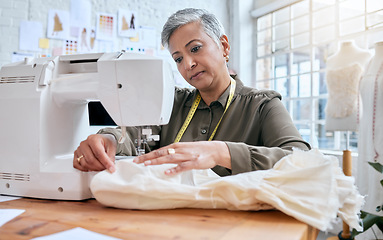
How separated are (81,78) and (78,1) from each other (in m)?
2.56

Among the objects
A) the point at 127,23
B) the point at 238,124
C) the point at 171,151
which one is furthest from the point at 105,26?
the point at 171,151

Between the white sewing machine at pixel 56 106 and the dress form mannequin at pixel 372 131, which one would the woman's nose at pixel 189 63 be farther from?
the dress form mannequin at pixel 372 131

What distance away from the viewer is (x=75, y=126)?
46.4 inches

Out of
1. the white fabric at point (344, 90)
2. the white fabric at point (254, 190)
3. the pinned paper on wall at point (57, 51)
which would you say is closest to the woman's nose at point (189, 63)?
the white fabric at point (254, 190)

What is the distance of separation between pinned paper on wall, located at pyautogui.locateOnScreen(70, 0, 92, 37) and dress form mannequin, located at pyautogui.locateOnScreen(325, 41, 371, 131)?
2.39 meters

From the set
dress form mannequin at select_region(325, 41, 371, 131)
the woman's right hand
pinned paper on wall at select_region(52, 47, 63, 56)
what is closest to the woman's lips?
the woman's right hand

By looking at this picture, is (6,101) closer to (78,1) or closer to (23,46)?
(23,46)

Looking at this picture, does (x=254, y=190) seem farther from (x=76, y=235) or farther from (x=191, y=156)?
(x=76, y=235)

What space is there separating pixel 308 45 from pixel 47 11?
8.88 feet

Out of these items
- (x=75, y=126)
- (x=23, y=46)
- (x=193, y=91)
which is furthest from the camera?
(x=23, y=46)

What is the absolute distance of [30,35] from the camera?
3043 millimetres

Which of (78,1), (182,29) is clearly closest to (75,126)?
(182,29)

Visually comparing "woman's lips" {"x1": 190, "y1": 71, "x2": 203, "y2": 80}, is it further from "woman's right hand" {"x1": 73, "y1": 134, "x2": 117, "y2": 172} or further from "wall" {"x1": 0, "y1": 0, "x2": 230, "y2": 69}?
"wall" {"x1": 0, "y1": 0, "x2": 230, "y2": 69}

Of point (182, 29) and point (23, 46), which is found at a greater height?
point (23, 46)
